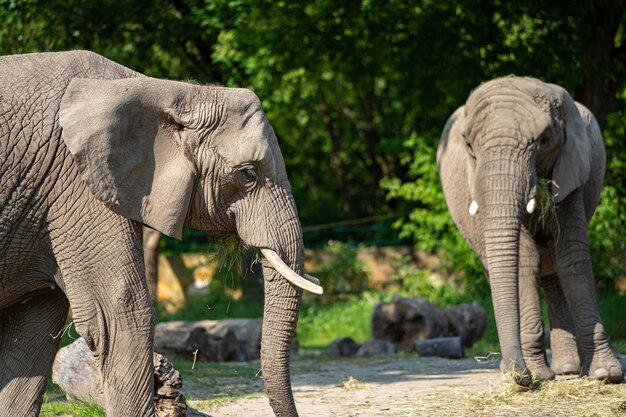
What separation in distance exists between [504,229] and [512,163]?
56cm

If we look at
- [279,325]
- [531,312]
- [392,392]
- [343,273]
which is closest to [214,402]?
[392,392]

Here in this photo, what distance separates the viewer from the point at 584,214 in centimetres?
1091

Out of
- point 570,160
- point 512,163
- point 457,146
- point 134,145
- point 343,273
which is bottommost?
point 134,145

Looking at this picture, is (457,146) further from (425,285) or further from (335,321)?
(425,285)

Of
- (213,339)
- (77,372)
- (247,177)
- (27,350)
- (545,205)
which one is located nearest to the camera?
(247,177)

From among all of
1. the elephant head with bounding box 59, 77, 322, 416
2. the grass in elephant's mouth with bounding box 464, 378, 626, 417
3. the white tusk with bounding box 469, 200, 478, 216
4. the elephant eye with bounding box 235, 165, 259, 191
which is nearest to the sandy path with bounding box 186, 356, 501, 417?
the grass in elephant's mouth with bounding box 464, 378, 626, 417

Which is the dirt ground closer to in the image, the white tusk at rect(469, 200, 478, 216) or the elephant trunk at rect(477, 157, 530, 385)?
the elephant trunk at rect(477, 157, 530, 385)

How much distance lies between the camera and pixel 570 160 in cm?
1051

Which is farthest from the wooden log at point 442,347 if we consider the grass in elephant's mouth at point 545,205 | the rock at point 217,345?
the grass in elephant's mouth at point 545,205

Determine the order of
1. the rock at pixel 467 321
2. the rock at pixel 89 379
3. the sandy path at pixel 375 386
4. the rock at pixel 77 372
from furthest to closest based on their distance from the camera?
the rock at pixel 467 321
the sandy path at pixel 375 386
the rock at pixel 77 372
the rock at pixel 89 379

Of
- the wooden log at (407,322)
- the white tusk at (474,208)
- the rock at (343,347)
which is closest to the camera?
the white tusk at (474,208)

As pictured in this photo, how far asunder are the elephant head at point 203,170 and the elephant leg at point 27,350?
103 cm

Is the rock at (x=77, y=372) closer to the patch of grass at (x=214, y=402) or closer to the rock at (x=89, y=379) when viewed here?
the rock at (x=89, y=379)

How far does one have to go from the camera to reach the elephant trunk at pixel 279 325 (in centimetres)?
644
